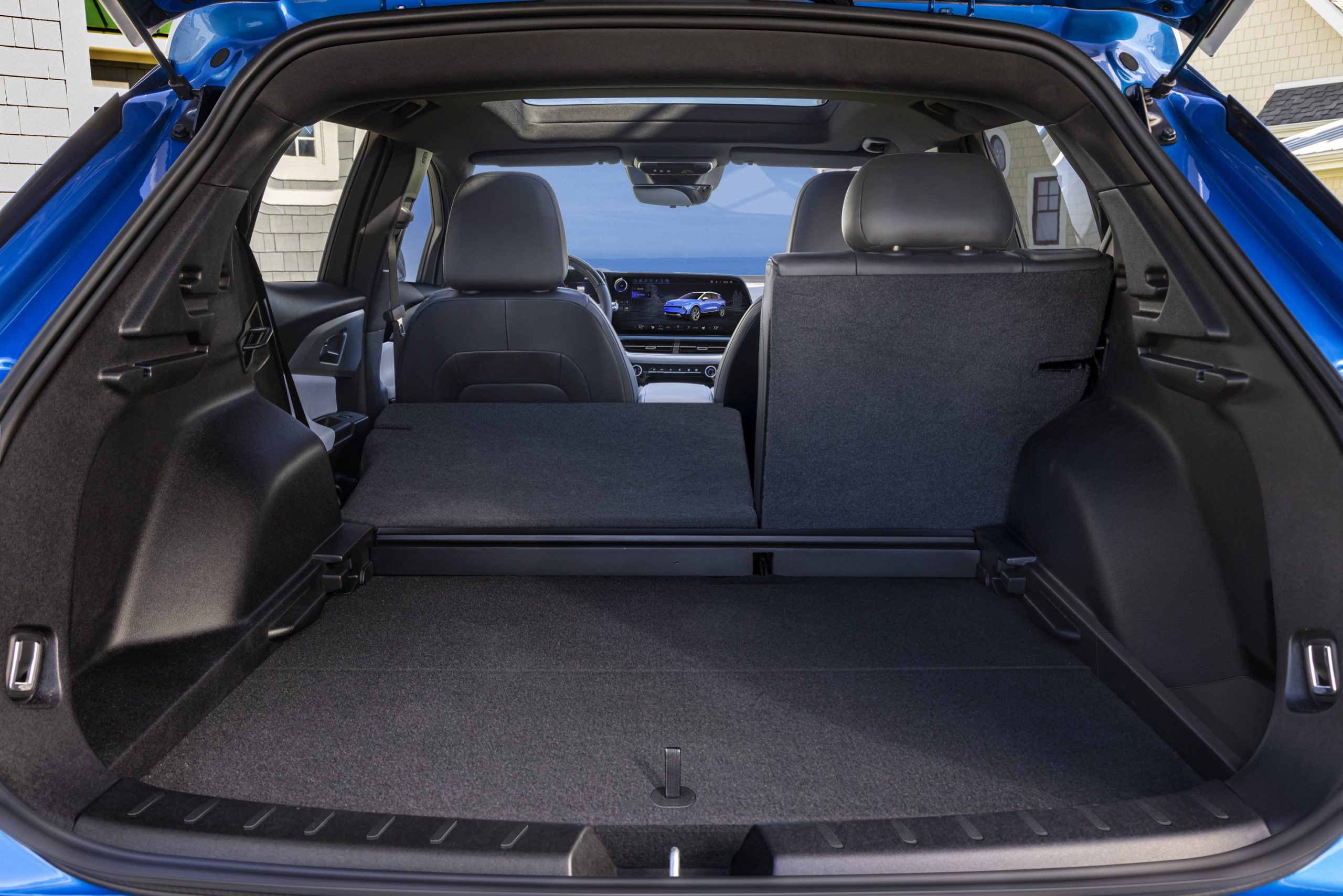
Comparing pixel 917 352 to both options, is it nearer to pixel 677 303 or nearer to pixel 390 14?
pixel 390 14

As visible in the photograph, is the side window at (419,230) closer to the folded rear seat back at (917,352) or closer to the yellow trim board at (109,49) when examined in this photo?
the folded rear seat back at (917,352)

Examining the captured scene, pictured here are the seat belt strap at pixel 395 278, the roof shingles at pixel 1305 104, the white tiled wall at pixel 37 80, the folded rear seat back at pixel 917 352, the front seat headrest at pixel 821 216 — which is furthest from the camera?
the roof shingles at pixel 1305 104

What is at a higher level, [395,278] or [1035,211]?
[1035,211]

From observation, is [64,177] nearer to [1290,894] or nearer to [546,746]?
[546,746]

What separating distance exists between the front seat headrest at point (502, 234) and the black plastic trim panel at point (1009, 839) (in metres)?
1.92

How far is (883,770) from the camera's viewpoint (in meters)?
1.30

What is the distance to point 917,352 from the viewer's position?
193 centimetres

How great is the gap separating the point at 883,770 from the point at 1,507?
1147mm

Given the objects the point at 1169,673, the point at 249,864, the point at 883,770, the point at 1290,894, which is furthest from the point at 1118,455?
the point at 249,864

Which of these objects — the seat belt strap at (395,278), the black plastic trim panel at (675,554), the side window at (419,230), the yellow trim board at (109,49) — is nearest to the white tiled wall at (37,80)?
the yellow trim board at (109,49)

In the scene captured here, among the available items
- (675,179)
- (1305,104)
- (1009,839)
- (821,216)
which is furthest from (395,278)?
(1305,104)

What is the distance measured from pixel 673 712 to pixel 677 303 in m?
4.08

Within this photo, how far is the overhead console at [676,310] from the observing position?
211 inches

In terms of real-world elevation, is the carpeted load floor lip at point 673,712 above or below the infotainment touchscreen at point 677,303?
above
